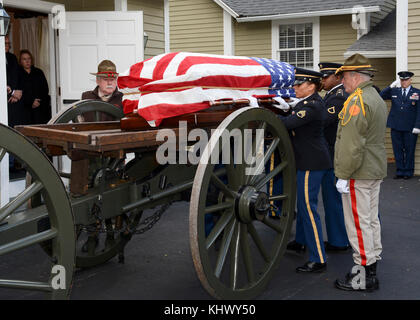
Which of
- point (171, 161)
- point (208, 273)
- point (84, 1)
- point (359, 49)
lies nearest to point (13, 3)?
point (84, 1)

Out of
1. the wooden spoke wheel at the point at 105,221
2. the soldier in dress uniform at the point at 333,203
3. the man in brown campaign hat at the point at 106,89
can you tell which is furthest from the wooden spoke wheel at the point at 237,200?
the man in brown campaign hat at the point at 106,89

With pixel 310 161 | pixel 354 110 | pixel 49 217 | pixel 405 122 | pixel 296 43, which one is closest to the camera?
pixel 49 217

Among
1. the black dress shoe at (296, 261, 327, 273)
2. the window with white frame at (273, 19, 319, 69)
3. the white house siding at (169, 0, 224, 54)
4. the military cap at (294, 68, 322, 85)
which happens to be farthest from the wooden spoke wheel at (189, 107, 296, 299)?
the white house siding at (169, 0, 224, 54)

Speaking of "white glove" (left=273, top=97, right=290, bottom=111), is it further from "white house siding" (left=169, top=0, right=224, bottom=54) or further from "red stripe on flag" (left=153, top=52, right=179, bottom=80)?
"white house siding" (left=169, top=0, right=224, bottom=54)

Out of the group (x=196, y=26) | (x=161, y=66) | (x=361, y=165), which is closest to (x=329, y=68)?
(x=361, y=165)

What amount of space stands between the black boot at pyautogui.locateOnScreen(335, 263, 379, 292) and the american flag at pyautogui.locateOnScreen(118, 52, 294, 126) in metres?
1.55

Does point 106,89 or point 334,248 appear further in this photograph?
point 106,89

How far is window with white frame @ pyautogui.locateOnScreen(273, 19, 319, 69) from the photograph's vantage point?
1393 cm

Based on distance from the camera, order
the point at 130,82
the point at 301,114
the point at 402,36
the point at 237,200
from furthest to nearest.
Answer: the point at 402,36 → the point at 301,114 → the point at 130,82 → the point at 237,200

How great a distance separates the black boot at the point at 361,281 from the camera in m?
4.15

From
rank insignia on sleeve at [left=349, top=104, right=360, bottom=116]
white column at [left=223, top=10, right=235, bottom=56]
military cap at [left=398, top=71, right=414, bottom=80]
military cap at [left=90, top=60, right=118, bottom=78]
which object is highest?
white column at [left=223, top=10, right=235, bottom=56]

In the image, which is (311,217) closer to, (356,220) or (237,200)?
(356,220)

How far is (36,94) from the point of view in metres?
8.68

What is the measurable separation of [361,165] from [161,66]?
1659 millimetres
